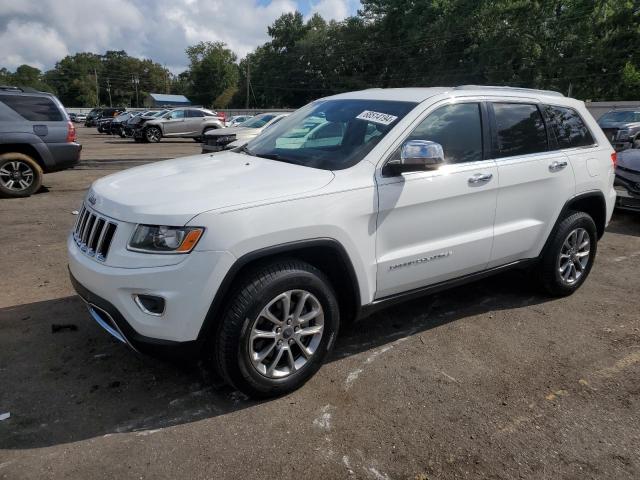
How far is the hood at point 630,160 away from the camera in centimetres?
766

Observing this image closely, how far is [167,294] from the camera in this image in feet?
8.54

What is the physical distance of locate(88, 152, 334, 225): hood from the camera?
106 inches

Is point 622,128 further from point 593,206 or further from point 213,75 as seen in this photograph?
point 213,75

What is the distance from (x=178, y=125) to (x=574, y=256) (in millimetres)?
24464

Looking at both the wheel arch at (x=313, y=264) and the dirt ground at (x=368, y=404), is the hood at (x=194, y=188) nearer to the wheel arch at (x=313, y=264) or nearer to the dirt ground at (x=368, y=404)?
the wheel arch at (x=313, y=264)

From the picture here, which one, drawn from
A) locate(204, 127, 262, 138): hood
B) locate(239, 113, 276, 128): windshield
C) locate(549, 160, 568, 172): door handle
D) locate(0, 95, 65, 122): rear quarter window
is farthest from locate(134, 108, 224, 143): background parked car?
locate(549, 160, 568, 172): door handle

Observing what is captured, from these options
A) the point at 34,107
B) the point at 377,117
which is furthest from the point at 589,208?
the point at 34,107

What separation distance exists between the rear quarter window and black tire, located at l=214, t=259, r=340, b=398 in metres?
8.00

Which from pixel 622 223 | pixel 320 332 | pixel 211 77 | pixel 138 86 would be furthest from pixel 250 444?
pixel 138 86

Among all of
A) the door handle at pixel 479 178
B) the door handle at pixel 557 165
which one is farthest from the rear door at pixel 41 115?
the door handle at pixel 557 165

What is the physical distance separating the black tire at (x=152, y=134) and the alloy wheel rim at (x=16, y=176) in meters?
17.5

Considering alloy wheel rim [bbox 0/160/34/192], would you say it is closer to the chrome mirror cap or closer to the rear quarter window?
the rear quarter window

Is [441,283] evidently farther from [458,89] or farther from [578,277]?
[578,277]

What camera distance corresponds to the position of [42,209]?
8172 millimetres
